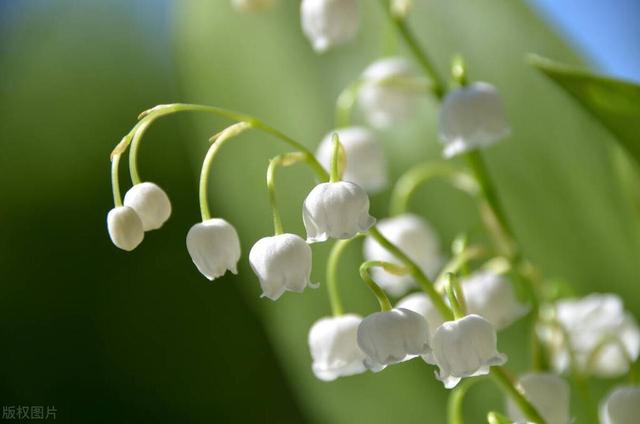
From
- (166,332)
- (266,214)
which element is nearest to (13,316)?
(166,332)

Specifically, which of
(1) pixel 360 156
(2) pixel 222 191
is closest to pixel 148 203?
(1) pixel 360 156

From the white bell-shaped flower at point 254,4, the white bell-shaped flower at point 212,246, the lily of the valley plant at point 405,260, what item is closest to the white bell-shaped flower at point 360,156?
the lily of the valley plant at point 405,260

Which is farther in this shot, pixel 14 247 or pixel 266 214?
pixel 14 247

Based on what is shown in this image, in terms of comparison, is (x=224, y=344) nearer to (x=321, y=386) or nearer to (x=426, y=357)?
(x=321, y=386)

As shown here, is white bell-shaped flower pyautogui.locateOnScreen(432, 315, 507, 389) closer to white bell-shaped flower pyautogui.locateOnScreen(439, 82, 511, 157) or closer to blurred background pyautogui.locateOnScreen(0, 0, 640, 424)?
white bell-shaped flower pyautogui.locateOnScreen(439, 82, 511, 157)

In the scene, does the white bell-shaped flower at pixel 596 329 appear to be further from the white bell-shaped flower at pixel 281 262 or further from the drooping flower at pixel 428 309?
the white bell-shaped flower at pixel 281 262

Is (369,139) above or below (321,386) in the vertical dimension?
above

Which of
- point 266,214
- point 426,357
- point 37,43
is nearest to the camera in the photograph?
point 426,357

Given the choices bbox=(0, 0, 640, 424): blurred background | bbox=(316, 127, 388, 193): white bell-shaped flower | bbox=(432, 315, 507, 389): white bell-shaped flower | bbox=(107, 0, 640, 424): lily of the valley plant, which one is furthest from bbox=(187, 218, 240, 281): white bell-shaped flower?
bbox=(0, 0, 640, 424): blurred background
